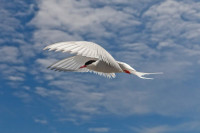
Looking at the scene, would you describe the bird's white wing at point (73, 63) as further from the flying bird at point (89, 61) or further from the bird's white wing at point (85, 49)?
the bird's white wing at point (85, 49)

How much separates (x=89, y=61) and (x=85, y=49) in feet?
7.73

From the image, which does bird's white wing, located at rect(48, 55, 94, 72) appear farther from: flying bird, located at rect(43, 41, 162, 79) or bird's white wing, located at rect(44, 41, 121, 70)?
bird's white wing, located at rect(44, 41, 121, 70)

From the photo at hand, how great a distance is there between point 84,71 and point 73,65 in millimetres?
597

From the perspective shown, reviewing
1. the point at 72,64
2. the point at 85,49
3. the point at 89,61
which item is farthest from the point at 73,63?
the point at 85,49

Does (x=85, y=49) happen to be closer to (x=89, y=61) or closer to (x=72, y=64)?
(x=89, y=61)

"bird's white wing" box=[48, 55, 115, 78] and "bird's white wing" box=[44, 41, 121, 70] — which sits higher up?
"bird's white wing" box=[48, 55, 115, 78]

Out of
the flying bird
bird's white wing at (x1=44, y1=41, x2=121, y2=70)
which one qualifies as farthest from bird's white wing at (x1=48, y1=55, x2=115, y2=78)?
bird's white wing at (x1=44, y1=41, x2=121, y2=70)

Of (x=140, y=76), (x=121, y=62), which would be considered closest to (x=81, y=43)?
(x=121, y=62)

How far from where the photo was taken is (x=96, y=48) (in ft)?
32.0

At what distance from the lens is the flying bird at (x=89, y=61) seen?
8.90 meters

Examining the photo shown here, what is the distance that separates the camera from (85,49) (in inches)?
365

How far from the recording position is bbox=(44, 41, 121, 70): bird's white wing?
8.76m

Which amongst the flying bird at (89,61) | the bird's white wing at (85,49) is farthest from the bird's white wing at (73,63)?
the bird's white wing at (85,49)

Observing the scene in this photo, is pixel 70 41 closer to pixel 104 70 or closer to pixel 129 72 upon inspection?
pixel 104 70
